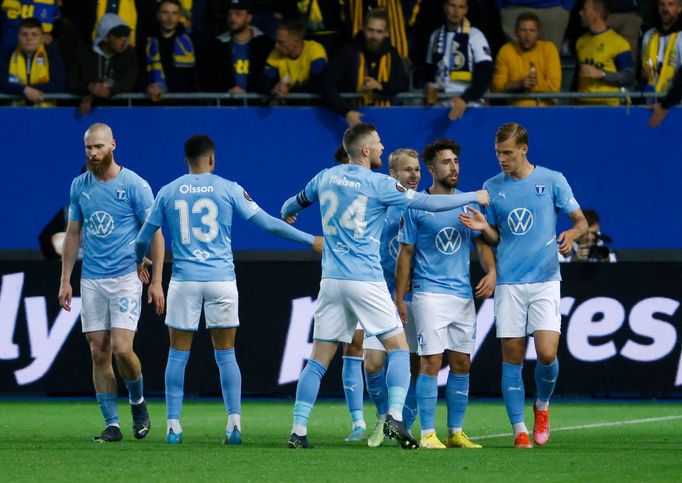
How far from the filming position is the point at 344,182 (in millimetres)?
9508

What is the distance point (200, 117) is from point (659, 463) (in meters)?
9.28

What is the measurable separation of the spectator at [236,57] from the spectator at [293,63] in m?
0.15

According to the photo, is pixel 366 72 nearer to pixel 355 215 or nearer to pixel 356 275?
pixel 355 215

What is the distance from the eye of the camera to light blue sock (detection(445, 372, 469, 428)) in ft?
32.7

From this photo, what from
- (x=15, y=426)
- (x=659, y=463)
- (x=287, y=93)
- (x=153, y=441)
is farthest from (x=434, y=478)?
(x=287, y=93)

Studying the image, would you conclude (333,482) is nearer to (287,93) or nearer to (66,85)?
(287,93)

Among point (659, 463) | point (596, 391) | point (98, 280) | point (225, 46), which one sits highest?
point (225, 46)

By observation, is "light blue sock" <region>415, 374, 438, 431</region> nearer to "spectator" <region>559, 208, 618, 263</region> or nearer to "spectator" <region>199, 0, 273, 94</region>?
"spectator" <region>559, 208, 618, 263</region>

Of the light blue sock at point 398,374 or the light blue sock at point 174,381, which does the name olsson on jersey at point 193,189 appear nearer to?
the light blue sock at point 174,381

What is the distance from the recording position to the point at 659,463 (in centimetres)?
846

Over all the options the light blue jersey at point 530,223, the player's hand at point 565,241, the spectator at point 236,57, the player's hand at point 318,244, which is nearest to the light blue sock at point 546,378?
the light blue jersey at point 530,223

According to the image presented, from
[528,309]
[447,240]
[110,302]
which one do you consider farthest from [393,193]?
[110,302]

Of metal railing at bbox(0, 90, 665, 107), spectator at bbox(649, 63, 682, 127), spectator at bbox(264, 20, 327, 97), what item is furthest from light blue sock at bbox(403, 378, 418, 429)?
spectator at bbox(649, 63, 682, 127)

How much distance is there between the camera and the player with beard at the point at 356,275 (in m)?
9.41
